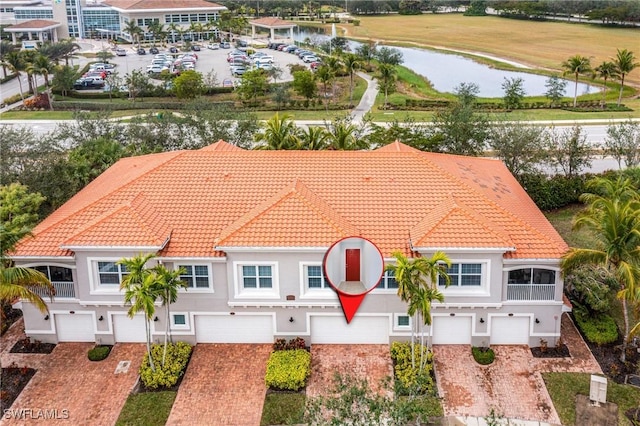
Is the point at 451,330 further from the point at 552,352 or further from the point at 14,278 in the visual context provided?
the point at 14,278

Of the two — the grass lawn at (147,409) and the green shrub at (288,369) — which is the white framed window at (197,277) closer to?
the green shrub at (288,369)

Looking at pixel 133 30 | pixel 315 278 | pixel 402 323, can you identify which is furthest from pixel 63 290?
pixel 133 30

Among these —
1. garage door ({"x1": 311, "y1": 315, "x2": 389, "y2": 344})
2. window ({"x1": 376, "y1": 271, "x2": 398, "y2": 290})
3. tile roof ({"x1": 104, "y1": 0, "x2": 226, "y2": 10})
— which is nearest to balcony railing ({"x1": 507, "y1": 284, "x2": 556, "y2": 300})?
window ({"x1": 376, "y1": 271, "x2": 398, "y2": 290})

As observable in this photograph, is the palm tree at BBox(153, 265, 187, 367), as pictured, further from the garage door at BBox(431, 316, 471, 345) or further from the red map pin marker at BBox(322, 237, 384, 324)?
the garage door at BBox(431, 316, 471, 345)

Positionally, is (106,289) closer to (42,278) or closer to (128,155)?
(42,278)

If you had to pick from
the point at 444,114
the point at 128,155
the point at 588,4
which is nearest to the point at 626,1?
the point at 588,4

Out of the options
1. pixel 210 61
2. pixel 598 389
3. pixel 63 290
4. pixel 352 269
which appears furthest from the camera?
pixel 210 61
